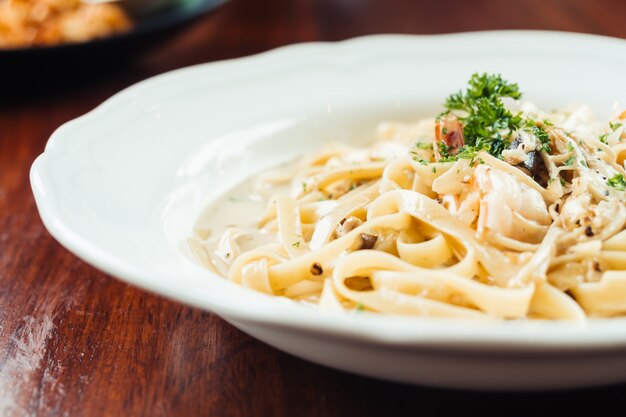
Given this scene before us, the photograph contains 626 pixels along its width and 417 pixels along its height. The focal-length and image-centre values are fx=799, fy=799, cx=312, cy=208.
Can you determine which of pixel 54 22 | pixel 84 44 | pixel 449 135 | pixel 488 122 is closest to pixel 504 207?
pixel 488 122

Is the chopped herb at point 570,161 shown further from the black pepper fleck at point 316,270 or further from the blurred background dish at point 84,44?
the blurred background dish at point 84,44

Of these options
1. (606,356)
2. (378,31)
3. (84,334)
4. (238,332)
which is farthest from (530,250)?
(378,31)

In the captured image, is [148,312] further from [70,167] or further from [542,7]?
[542,7]

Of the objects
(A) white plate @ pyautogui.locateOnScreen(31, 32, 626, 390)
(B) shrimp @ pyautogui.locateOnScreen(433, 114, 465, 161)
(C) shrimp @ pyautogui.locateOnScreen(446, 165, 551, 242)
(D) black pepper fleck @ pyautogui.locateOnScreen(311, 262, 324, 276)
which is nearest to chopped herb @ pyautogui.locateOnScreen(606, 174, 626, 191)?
(C) shrimp @ pyautogui.locateOnScreen(446, 165, 551, 242)

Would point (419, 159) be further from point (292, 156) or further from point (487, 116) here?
point (292, 156)

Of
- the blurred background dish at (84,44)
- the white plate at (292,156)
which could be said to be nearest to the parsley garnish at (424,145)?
the white plate at (292,156)

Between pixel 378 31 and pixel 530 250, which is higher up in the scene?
pixel 530 250
